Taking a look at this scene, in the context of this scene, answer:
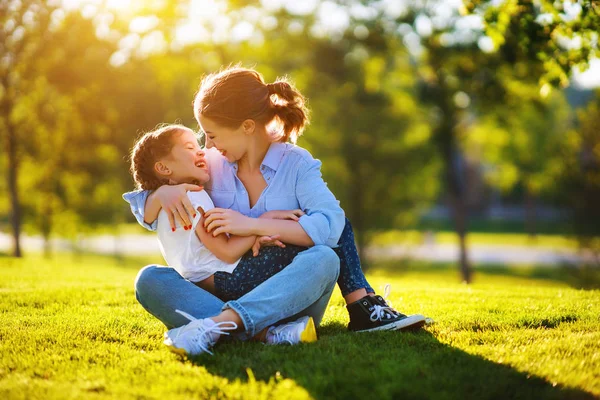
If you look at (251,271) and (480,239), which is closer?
(251,271)

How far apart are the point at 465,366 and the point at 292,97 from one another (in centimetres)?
195

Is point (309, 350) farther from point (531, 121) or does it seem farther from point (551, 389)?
point (531, 121)

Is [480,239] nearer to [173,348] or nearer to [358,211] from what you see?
[358,211]

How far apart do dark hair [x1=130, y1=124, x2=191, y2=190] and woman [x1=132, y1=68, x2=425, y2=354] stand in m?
0.10

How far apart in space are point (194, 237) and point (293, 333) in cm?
82

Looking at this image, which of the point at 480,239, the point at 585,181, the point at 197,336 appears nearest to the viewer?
the point at 197,336

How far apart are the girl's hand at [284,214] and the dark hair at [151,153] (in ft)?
2.36

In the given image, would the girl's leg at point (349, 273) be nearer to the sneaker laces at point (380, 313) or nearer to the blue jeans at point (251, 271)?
the sneaker laces at point (380, 313)

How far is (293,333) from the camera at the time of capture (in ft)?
12.1

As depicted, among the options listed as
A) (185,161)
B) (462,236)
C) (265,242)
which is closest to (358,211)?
(462,236)

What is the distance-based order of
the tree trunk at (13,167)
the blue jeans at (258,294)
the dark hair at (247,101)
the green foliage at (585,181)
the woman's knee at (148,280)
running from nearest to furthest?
the blue jeans at (258,294) < the woman's knee at (148,280) < the dark hair at (247,101) < the tree trunk at (13,167) < the green foliage at (585,181)

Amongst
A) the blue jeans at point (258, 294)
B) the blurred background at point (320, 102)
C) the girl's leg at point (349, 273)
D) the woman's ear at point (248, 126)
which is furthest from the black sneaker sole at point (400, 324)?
the blurred background at point (320, 102)

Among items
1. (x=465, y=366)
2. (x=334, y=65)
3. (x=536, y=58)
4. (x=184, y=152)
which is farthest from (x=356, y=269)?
(x=334, y=65)

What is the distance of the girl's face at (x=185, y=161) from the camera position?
156 inches
